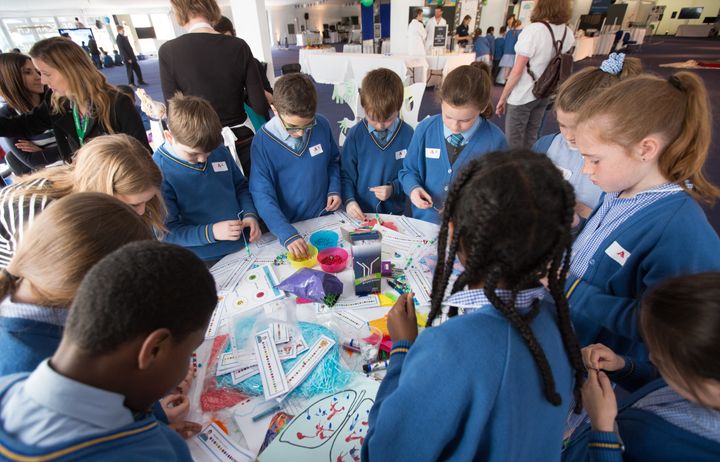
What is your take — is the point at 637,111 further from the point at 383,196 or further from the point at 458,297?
the point at 383,196

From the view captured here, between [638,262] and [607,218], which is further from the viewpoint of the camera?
[607,218]

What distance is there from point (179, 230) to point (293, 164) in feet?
2.13

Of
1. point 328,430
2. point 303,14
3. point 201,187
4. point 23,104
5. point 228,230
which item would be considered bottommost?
point 328,430

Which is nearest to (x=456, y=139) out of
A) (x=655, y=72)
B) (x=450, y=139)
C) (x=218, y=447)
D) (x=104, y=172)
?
(x=450, y=139)

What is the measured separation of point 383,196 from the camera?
189cm

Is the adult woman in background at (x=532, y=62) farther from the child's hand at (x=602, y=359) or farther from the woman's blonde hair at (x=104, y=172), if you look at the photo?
the woman's blonde hair at (x=104, y=172)

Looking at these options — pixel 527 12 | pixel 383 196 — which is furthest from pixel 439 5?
pixel 383 196

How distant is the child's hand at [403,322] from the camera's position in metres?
0.88

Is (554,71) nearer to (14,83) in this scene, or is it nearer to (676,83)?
(676,83)

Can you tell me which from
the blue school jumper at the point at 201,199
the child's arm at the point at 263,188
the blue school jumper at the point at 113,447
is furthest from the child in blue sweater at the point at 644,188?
the blue school jumper at the point at 201,199

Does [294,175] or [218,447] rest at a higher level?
[294,175]

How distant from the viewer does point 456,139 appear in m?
1.83

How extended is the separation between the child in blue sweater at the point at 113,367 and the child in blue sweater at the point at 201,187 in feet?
3.05

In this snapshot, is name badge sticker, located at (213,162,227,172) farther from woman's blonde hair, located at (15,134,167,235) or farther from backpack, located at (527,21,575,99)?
backpack, located at (527,21,575,99)
